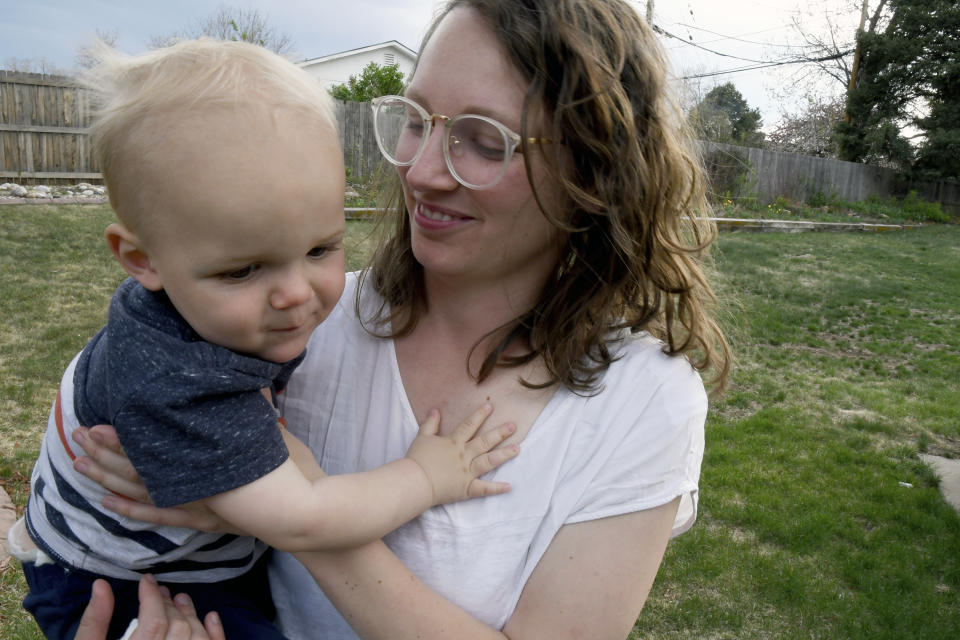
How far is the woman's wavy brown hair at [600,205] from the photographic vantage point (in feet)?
5.04

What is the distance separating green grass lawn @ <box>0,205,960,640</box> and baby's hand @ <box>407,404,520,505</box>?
1.45 meters

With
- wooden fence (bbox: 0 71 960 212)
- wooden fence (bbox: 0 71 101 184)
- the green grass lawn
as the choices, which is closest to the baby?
the green grass lawn

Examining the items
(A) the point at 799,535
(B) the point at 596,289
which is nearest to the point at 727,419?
(A) the point at 799,535

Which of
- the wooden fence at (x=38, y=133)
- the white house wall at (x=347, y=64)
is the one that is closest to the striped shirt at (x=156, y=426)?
the wooden fence at (x=38, y=133)

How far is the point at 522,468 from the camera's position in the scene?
4.98 ft

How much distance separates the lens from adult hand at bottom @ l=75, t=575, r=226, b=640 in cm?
143

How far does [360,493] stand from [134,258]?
0.57 m

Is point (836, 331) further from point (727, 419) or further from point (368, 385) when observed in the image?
point (368, 385)

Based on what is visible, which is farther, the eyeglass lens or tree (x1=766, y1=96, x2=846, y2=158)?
tree (x1=766, y1=96, x2=846, y2=158)

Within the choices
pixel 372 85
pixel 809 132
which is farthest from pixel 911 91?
pixel 372 85

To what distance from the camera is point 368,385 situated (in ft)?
5.60

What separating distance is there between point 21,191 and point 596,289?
1201 centimetres

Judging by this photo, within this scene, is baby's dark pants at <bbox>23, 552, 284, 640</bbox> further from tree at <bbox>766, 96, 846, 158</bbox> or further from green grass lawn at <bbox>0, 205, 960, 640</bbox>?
tree at <bbox>766, 96, 846, 158</bbox>

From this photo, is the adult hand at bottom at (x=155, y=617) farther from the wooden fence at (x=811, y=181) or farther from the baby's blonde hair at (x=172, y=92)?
the wooden fence at (x=811, y=181)
